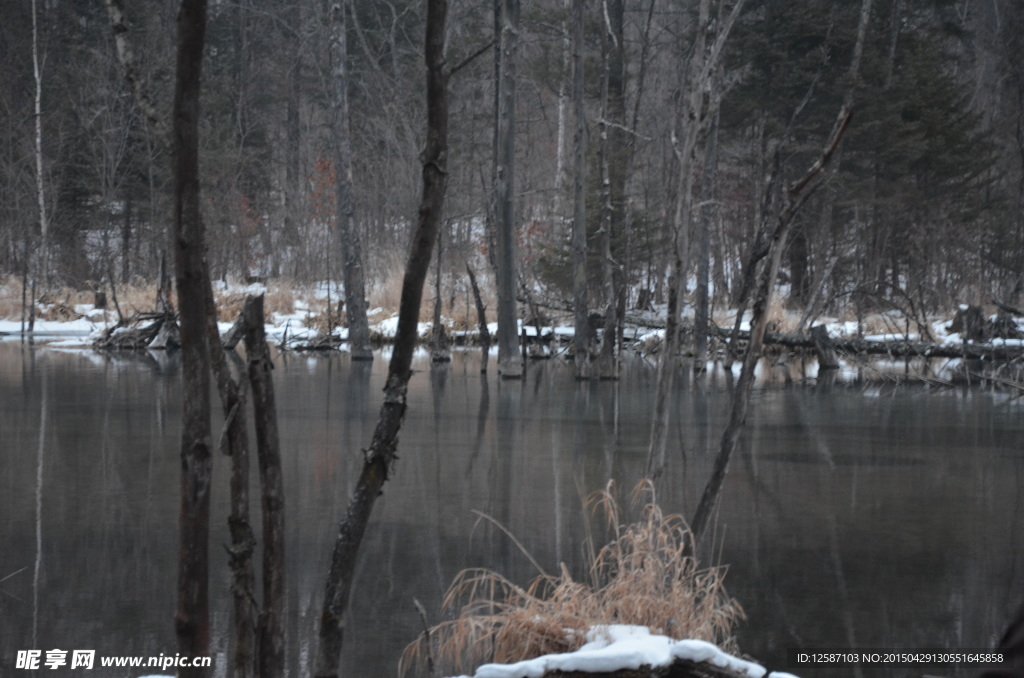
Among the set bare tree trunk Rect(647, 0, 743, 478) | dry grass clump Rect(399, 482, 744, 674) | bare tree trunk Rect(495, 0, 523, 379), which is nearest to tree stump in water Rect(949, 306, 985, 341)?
bare tree trunk Rect(495, 0, 523, 379)

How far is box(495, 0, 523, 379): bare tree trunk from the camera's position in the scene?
17.0 m

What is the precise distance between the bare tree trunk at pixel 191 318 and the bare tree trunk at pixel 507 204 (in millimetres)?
13618

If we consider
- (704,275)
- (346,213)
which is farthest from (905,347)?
(346,213)

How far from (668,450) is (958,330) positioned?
1536 centimetres

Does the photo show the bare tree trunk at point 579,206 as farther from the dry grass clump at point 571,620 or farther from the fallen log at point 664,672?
the fallen log at point 664,672

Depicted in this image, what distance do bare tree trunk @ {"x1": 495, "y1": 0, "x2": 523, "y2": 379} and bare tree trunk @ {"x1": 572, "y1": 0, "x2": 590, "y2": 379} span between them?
0.99 m

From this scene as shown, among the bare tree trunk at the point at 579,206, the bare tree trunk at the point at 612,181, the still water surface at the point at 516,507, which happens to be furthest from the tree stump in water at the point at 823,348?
the still water surface at the point at 516,507

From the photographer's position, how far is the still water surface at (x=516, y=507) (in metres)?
5.13

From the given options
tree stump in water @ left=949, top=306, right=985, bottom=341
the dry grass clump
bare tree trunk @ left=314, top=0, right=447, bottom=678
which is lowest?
the dry grass clump

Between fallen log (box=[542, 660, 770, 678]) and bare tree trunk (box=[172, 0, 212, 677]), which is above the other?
bare tree trunk (box=[172, 0, 212, 677])

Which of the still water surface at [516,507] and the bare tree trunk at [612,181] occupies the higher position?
the bare tree trunk at [612,181]

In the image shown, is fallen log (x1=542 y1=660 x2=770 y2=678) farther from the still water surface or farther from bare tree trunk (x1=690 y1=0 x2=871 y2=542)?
bare tree trunk (x1=690 y1=0 x2=871 y2=542)

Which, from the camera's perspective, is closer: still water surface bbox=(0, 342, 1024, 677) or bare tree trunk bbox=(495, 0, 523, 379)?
still water surface bbox=(0, 342, 1024, 677)

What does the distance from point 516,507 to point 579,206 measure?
10.8 metres
